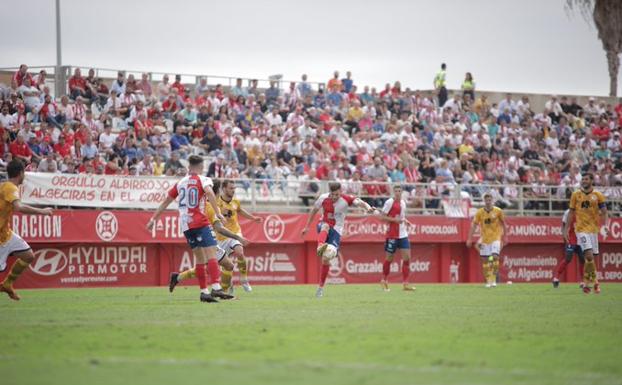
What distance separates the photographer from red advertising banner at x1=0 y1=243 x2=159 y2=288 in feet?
86.8

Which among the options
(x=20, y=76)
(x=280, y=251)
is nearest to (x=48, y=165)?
(x=20, y=76)

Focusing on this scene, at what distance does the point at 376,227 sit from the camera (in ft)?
104

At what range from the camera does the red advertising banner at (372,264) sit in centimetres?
3188

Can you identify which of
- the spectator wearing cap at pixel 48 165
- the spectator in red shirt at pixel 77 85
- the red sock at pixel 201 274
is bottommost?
the red sock at pixel 201 274

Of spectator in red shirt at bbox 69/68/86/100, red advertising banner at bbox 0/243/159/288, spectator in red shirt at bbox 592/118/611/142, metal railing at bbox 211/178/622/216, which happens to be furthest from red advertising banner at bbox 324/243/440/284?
spectator in red shirt at bbox 592/118/611/142

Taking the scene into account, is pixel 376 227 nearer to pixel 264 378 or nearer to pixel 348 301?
pixel 348 301

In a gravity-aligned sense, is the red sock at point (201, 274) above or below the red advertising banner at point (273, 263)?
above

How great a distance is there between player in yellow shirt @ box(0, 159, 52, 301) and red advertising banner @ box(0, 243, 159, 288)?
28.1 feet

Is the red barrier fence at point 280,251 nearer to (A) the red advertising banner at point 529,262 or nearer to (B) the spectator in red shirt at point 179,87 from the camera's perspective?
(A) the red advertising banner at point 529,262

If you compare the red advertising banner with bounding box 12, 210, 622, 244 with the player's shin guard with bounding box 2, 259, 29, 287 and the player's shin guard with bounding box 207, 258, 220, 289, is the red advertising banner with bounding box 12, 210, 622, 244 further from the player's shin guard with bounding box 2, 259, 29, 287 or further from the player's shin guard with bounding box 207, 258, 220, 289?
the player's shin guard with bounding box 207, 258, 220, 289

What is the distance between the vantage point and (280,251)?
30.8 m

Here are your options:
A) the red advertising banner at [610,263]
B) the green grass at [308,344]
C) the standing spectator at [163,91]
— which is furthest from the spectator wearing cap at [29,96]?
the red advertising banner at [610,263]

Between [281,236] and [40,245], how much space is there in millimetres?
7016

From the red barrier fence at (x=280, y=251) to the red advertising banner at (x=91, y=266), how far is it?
0.09 feet
